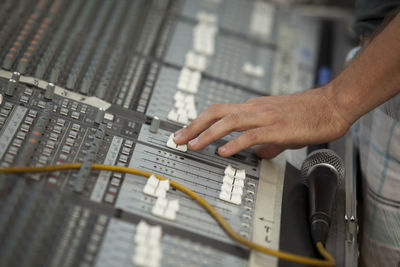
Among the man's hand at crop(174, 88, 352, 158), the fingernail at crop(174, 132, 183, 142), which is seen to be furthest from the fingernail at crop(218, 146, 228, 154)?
the fingernail at crop(174, 132, 183, 142)

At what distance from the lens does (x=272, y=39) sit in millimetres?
→ 1737

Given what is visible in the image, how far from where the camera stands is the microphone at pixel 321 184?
999 mm

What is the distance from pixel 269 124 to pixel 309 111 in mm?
123

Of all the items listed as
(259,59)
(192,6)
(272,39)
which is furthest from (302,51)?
(192,6)

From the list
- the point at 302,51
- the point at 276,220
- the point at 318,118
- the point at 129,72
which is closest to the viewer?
the point at 276,220

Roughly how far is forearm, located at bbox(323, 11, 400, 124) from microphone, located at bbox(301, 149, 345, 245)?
0.14m

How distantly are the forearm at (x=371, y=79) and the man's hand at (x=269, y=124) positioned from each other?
0.03 meters

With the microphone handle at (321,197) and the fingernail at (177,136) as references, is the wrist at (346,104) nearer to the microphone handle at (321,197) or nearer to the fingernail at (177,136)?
the microphone handle at (321,197)

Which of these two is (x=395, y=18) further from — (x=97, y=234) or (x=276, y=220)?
(x=97, y=234)

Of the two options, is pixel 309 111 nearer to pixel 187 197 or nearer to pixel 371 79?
pixel 371 79

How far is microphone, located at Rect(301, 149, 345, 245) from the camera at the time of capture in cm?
100

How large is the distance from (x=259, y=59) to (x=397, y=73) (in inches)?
24.3

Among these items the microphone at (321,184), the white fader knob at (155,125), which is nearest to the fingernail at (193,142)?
the white fader knob at (155,125)

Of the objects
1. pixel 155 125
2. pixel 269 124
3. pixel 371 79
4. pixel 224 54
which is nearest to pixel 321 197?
pixel 269 124
